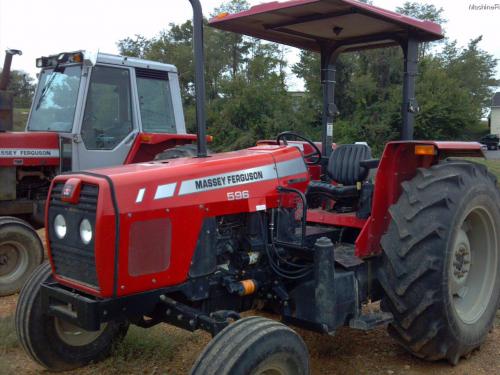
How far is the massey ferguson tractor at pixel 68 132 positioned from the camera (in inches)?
236

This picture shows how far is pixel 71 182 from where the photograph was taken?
109 inches

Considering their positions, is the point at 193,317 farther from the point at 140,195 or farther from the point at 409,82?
the point at 409,82

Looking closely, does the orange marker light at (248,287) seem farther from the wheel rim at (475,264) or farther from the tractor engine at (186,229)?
→ the wheel rim at (475,264)

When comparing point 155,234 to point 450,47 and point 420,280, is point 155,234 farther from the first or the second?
point 450,47

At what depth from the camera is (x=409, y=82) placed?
3994 millimetres

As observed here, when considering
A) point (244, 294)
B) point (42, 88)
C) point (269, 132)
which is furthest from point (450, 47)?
point (244, 294)

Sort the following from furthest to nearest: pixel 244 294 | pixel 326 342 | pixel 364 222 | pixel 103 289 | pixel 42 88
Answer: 1. pixel 42 88
2. pixel 326 342
3. pixel 364 222
4. pixel 244 294
5. pixel 103 289

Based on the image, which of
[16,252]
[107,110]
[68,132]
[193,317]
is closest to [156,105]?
[107,110]

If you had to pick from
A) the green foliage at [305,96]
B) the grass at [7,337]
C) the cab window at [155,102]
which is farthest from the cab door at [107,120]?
the green foliage at [305,96]

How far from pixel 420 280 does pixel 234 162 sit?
1346mm

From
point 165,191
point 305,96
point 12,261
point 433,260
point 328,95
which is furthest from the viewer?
point 305,96

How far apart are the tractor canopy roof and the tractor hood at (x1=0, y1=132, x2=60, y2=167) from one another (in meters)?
3.06

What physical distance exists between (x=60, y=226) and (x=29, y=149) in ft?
11.8

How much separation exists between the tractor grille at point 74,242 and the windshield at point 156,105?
12.1ft
